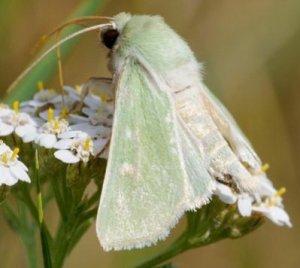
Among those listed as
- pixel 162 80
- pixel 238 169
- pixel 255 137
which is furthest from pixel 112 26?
pixel 255 137

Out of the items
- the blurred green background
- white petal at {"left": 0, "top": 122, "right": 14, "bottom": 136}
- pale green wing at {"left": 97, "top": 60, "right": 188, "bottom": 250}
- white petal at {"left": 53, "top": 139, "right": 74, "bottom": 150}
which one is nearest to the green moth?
pale green wing at {"left": 97, "top": 60, "right": 188, "bottom": 250}

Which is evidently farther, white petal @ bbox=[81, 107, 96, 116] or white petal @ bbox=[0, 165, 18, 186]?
white petal @ bbox=[81, 107, 96, 116]

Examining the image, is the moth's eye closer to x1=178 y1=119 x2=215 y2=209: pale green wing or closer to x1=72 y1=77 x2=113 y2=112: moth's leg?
x1=72 y1=77 x2=113 y2=112: moth's leg

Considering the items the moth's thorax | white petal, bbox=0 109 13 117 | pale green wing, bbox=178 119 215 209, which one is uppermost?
the moth's thorax

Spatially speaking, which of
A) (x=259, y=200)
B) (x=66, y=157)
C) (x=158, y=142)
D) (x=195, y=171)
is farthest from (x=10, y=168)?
(x=259, y=200)

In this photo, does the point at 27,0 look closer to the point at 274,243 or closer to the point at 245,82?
the point at 245,82

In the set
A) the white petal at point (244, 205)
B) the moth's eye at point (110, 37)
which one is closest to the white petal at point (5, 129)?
the moth's eye at point (110, 37)

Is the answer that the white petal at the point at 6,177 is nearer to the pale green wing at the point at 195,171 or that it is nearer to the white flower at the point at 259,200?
the pale green wing at the point at 195,171
